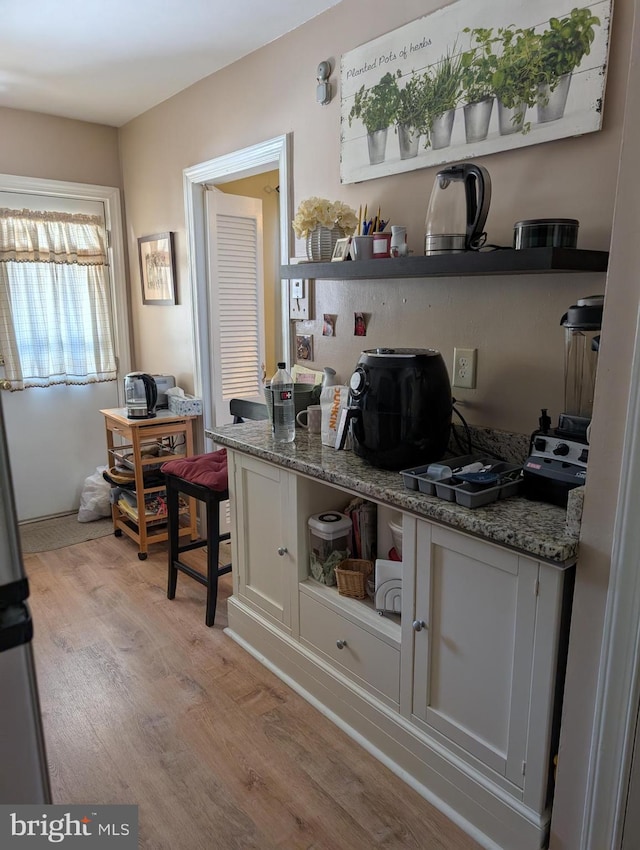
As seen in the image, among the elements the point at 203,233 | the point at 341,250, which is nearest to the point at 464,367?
the point at 341,250

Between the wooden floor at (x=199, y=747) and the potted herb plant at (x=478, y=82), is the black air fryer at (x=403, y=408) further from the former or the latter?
the wooden floor at (x=199, y=747)

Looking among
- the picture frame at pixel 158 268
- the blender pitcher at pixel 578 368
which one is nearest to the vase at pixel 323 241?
the blender pitcher at pixel 578 368

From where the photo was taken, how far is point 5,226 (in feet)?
11.7

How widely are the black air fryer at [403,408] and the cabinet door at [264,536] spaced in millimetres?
391

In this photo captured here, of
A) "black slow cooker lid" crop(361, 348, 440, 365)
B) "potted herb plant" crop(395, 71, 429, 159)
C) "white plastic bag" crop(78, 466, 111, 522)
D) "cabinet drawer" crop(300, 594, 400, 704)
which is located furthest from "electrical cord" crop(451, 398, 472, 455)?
"white plastic bag" crop(78, 466, 111, 522)

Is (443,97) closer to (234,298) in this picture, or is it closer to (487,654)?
(487,654)

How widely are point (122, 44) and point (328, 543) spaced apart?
2340 mm

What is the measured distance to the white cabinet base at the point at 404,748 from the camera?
1509mm

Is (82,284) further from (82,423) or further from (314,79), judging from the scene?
(314,79)

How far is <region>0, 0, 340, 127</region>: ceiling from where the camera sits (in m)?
2.31

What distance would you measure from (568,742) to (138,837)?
1147 millimetres

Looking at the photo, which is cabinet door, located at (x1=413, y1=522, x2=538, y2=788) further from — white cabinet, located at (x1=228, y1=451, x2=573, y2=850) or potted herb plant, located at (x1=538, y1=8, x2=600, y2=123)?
potted herb plant, located at (x1=538, y1=8, x2=600, y2=123)

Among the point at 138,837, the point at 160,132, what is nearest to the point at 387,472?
the point at 138,837

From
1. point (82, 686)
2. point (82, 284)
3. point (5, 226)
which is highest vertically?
point (5, 226)
